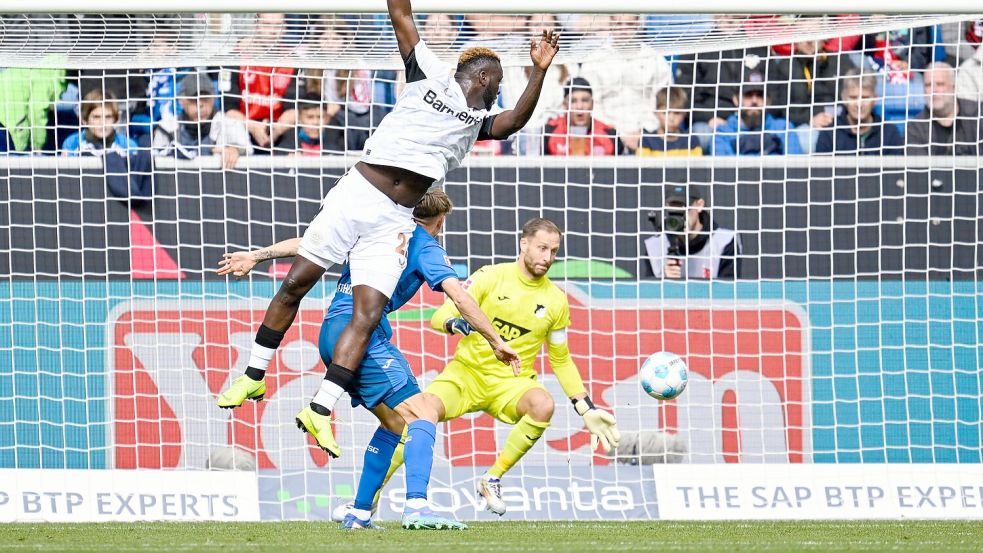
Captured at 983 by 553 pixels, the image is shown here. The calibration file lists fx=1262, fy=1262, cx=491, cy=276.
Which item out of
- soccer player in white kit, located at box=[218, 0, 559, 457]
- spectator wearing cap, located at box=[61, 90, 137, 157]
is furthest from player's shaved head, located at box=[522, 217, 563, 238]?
spectator wearing cap, located at box=[61, 90, 137, 157]

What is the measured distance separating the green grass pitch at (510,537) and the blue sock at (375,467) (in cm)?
20

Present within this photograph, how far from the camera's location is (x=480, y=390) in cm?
765

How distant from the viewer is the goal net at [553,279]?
9.63 metres

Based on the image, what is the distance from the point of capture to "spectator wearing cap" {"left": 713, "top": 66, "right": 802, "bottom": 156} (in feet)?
34.3

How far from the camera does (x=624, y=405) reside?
9.70 metres

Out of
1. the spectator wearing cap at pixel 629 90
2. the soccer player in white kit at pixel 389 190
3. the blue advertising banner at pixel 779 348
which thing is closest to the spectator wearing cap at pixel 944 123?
the blue advertising banner at pixel 779 348

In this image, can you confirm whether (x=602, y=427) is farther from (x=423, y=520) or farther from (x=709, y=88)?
(x=709, y=88)

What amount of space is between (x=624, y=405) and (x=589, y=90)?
108 inches

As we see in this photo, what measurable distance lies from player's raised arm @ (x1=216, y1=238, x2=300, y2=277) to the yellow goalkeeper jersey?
54.3 inches

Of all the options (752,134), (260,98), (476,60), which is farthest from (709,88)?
(476,60)

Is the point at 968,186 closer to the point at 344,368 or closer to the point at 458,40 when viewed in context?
the point at 458,40

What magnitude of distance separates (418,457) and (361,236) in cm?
113

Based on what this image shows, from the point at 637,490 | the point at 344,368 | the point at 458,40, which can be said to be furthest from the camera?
the point at 637,490

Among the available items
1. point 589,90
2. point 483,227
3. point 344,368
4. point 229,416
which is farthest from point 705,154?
point 344,368
